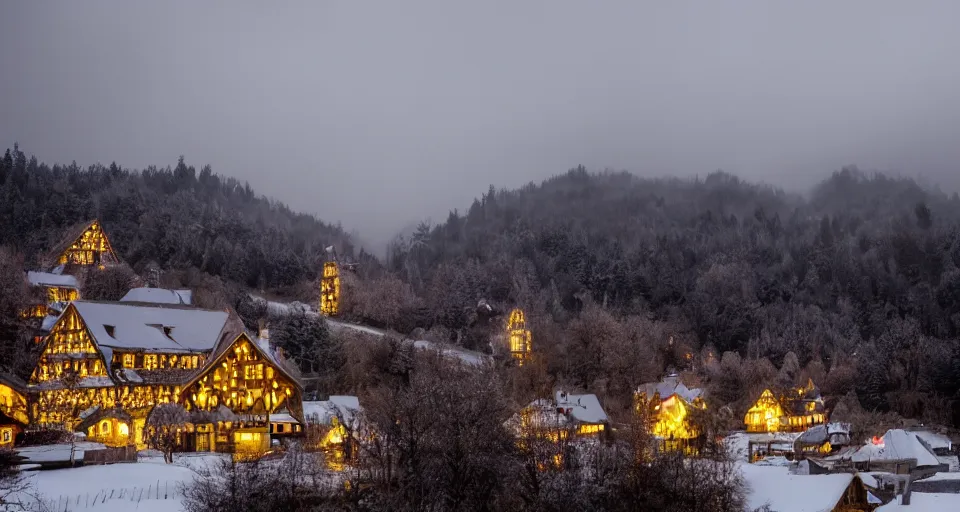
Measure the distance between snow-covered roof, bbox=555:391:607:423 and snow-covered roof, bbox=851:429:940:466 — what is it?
18.2m

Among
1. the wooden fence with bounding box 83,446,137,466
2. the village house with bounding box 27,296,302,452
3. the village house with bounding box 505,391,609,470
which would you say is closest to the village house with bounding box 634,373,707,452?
the village house with bounding box 505,391,609,470

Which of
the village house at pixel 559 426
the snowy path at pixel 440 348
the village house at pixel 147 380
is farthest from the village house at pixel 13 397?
the snowy path at pixel 440 348

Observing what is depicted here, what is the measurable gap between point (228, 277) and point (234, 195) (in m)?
79.9

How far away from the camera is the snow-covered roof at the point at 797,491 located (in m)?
41.9

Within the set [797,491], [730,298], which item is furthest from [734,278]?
[797,491]

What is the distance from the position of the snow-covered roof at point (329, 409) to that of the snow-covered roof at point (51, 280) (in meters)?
26.3

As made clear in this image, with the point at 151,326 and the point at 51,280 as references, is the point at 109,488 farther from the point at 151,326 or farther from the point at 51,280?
the point at 51,280

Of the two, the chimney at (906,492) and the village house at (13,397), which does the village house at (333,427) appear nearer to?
the village house at (13,397)

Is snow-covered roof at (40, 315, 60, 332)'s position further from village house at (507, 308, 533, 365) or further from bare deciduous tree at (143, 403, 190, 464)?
village house at (507, 308, 533, 365)

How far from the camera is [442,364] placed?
219ft

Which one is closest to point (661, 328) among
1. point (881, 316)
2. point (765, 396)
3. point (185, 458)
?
point (765, 396)

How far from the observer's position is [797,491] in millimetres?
43562

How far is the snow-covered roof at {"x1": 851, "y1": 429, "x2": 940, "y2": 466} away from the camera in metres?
57.7

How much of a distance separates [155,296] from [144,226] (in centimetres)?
4268
